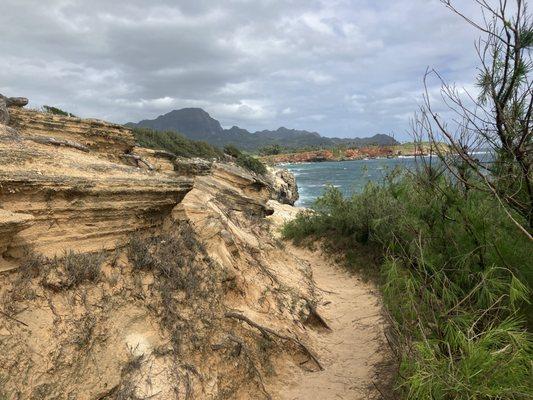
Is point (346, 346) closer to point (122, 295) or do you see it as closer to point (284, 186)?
point (122, 295)

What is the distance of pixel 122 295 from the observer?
6602 mm

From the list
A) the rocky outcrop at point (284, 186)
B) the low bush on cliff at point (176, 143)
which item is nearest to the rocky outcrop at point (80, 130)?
the rocky outcrop at point (284, 186)

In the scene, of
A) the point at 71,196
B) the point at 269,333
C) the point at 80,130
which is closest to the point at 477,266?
the point at 269,333

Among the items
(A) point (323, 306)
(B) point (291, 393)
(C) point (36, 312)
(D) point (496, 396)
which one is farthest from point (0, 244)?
(A) point (323, 306)

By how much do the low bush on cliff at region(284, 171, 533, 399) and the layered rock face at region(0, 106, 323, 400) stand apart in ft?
9.24

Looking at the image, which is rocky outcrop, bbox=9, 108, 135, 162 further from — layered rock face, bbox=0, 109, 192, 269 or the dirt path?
the dirt path

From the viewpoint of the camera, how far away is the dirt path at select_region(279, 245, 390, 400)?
7130mm

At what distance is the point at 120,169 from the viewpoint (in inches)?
302

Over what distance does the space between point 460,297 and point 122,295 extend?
4705 millimetres

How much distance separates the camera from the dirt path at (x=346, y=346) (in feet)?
23.4

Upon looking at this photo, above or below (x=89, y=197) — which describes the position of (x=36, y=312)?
below

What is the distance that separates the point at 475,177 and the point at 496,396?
2997 millimetres

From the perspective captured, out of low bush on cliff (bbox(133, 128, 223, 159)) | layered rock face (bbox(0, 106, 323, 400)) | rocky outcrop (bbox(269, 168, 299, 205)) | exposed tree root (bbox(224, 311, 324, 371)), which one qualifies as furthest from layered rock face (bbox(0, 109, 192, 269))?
low bush on cliff (bbox(133, 128, 223, 159))

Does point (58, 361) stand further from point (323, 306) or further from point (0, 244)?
point (323, 306)
